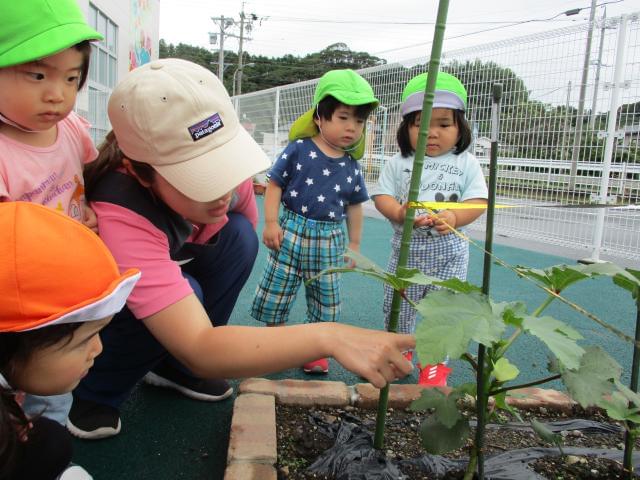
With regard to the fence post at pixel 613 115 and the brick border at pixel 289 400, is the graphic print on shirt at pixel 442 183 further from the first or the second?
the fence post at pixel 613 115

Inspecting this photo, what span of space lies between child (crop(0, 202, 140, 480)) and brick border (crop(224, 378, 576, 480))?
43 cm

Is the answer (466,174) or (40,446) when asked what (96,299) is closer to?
(40,446)

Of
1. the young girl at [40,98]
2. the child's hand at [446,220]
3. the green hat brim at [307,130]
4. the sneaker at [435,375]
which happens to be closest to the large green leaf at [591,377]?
the young girl at [40,98]

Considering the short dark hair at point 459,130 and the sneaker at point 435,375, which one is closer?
the sneaker at point 435,375

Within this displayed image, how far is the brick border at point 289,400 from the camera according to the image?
1174 mm

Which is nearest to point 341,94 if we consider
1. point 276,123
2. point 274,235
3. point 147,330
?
point 274,235

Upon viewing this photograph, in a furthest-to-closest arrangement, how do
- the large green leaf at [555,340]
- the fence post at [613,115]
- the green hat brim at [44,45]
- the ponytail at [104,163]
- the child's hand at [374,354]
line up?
the fence post at [613,115]
the ponytail at [104,163]
the green hat brim at [44,45]
the child's hand at [374,354]
the large green leaf at [555,340]

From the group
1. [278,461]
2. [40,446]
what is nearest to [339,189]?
[278,461]

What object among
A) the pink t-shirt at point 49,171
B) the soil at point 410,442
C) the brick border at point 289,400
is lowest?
the soil at point 410,442

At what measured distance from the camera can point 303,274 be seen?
216 centimetres

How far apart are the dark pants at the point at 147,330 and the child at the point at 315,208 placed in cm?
35

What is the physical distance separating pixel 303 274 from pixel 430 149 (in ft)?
2.31

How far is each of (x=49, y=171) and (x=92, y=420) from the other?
650 mm

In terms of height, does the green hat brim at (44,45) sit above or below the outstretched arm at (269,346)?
above
